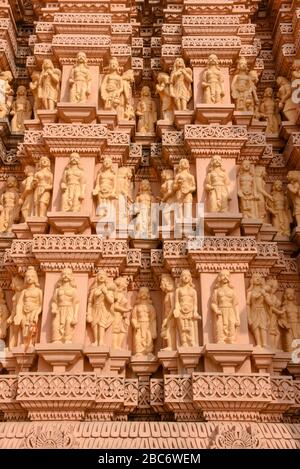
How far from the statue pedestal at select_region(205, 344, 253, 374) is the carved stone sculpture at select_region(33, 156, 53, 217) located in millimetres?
3564

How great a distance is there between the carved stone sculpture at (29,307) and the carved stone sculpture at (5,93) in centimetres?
367

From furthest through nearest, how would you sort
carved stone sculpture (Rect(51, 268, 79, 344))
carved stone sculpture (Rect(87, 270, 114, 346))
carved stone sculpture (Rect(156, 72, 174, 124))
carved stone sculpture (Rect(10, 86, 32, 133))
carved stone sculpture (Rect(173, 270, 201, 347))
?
carved stone sculpture (Rect(10, 86, 32, 133)) → carved stone sculpture (Rect(156, 72, 174, 124)) → carved stone sculpture (Rect(87, 270, 114, 346)) → carved stone sculpture (Rect(173, 270, 201, 347)) → carved stone sculpture (Rect(51, 268, 79, 344))

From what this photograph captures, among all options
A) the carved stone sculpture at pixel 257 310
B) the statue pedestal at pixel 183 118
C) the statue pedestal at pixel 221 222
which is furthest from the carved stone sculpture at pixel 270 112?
the carved stone sculpture at pixel 257 310

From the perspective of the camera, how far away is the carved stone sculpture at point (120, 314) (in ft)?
28.5

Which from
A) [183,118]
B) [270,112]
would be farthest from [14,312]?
[270,112]

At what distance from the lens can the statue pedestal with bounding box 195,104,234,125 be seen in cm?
1012

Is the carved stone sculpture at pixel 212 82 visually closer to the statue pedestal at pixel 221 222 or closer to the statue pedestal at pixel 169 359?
the statue pedestal at pixel 221 222

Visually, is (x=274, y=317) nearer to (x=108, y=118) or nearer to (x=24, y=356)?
(x=24, y=356)

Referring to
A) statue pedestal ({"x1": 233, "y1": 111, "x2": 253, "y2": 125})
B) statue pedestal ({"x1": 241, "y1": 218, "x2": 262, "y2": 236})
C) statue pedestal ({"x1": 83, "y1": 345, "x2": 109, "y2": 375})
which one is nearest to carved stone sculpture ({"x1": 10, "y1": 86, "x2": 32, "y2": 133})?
statue pedestal ({"x1": 233, "y1": 111, "x2": 253, "y2": 125})

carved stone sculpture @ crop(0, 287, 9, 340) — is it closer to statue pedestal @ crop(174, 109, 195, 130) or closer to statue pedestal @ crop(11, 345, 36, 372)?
statue pedestal @ crop(11, 345, 36, 372)

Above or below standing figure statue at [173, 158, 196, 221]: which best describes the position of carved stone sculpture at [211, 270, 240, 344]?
below

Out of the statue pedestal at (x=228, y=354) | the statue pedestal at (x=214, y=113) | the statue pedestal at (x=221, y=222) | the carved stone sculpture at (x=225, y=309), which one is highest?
the statue pedestal at (x=214, y=113)

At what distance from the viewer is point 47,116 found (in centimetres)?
1036
